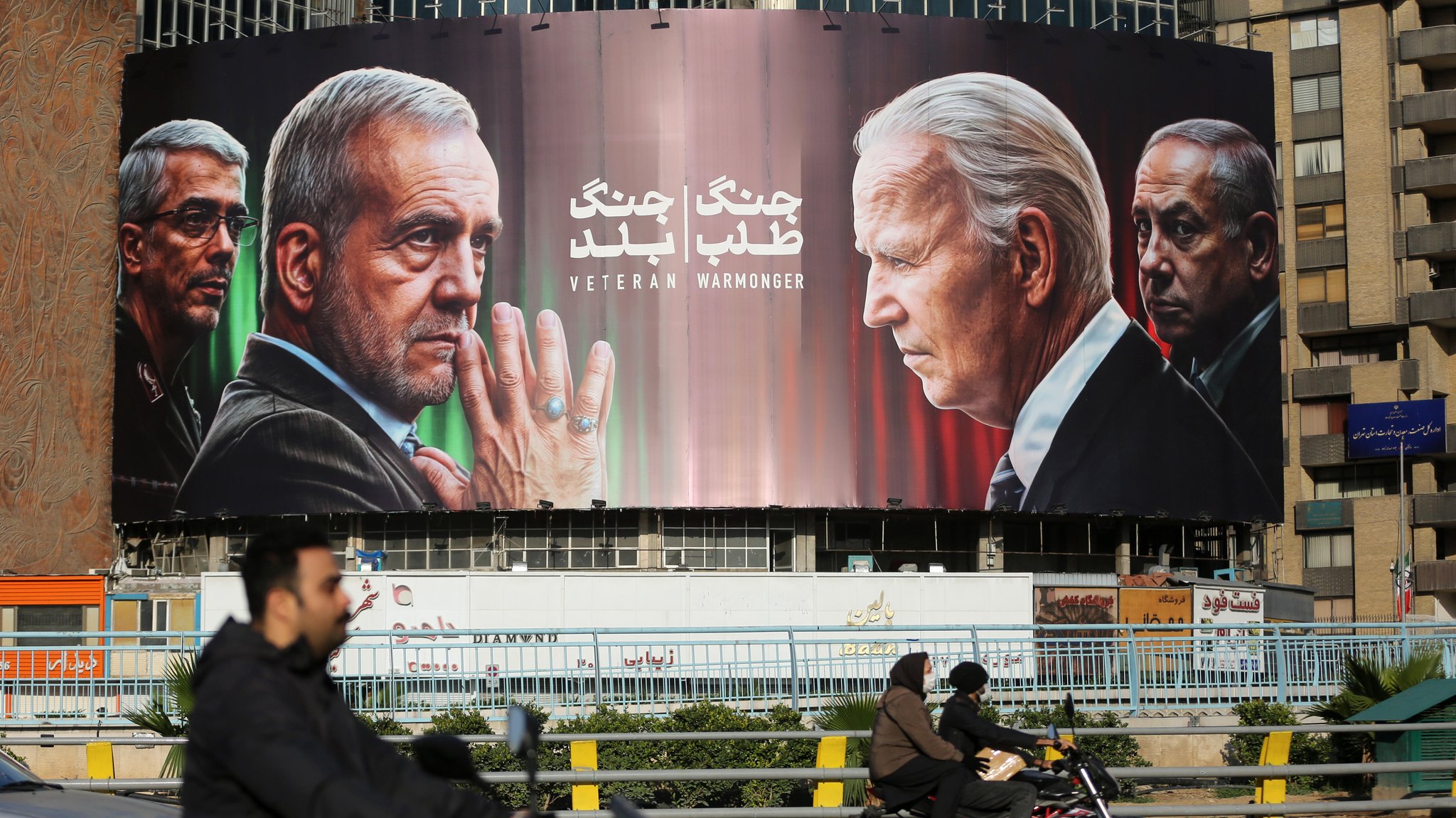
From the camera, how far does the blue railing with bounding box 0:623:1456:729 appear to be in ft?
61.4

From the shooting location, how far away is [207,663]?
3.45 meters

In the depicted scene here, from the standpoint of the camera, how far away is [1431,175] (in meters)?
59.0

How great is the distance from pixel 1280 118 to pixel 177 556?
43.0 metres

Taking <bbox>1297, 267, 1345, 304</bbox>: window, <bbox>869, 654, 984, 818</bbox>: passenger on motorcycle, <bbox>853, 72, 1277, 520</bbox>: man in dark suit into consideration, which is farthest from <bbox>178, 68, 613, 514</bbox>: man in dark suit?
<bbox>1297, 267, 1345, 304</bbox>: window

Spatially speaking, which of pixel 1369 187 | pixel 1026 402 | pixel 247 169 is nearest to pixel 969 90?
pixel 1026 402

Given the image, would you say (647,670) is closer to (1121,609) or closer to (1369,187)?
(1121,609)

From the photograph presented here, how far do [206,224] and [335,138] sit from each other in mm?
4039

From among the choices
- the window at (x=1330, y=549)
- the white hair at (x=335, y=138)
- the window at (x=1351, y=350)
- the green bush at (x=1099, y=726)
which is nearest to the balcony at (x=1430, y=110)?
the window at (x=1351, y=350)

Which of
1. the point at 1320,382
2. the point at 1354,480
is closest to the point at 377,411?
the point at 1320,382

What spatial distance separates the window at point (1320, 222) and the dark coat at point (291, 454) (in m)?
38.2

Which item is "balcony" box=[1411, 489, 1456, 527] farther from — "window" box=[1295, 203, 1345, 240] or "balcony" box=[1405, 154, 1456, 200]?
"balcony" box=[1405, 154, 1456, 200]

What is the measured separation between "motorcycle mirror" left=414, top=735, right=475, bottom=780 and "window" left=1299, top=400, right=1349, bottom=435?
61.3 metres

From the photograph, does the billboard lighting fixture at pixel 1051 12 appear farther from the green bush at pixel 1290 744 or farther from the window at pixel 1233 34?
the green bush at pixel 1290 744

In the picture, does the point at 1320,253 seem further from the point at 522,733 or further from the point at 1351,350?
the point at 522,733
